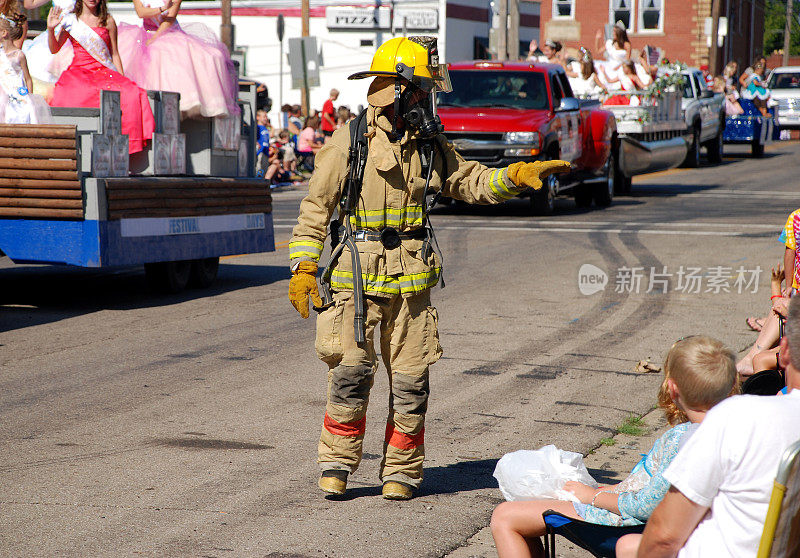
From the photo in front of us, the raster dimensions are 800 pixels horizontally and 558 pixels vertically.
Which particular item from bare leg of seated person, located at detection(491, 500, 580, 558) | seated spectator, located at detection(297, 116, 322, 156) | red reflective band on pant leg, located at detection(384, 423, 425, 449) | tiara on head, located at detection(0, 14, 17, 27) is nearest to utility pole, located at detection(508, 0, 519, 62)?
seated spectator, located at detection(297, 116, 322, 156)

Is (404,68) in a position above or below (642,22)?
below

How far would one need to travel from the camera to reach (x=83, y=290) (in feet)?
37.1

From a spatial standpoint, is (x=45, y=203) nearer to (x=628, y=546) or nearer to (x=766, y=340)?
(x=766, y=340)

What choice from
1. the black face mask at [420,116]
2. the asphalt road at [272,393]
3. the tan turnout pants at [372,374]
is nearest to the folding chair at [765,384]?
the asphalt road at [272,393]

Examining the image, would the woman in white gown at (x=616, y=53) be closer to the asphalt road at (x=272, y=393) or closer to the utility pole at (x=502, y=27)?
the utility pole at (x=502, y=27)

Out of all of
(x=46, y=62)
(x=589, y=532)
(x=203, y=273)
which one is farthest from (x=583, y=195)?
(x=589, y=532)

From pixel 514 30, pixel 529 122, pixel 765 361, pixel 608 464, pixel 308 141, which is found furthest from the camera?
pixel 514 30

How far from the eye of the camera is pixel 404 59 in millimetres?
5211

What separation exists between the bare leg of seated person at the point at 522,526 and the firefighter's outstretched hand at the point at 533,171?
1.86 metres

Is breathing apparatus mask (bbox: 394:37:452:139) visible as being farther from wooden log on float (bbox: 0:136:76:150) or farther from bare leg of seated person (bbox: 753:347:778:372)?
wooden log on float (bbox: 0:136:76:150)

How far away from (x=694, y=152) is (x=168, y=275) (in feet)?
65.1

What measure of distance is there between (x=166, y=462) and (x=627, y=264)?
26.2 feet

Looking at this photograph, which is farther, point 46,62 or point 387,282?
point 46,62

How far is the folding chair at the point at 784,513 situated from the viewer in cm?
273
